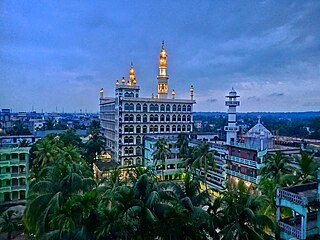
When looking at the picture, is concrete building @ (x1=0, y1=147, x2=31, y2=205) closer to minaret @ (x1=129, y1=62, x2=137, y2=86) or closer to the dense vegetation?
the dense vegetation

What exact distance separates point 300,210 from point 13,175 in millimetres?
31916

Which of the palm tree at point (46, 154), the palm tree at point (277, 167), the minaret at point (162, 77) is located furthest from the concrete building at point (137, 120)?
the palm tree at point (277, 167)

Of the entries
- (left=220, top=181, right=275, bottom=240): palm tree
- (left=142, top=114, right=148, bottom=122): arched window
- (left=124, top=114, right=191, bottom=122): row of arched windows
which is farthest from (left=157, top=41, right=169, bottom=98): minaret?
(left=220, top=181, right=275, bottom=240): palm tree

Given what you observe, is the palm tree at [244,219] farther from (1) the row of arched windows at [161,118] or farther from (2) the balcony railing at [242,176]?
(1) the row of arched windows at [161,118]

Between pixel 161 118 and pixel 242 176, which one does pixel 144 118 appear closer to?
pixel 161 118

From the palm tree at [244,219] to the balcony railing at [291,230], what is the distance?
4.18 ft

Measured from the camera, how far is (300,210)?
16.0 m

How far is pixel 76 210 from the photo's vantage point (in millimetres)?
15094

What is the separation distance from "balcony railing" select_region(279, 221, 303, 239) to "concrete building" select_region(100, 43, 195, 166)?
1610 inches

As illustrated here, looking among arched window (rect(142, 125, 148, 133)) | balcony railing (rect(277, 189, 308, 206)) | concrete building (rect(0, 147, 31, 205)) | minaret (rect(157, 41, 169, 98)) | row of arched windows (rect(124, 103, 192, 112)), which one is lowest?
concrete building (rect(0, 147, 31, 205))

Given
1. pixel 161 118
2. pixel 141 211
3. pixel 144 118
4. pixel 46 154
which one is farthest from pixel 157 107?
pixel 141 211

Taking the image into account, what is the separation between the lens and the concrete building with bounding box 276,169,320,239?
1587cm

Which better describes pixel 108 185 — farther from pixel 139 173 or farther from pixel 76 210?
pixel 76 210

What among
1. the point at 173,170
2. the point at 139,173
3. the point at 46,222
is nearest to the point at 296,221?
the point at 139,173
